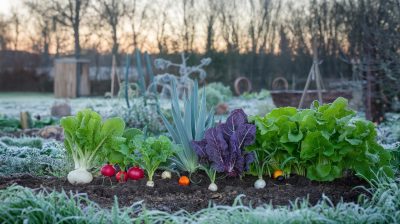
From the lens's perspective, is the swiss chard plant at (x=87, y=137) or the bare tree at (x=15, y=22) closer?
the swiss chard plant at (x=87, y=137)

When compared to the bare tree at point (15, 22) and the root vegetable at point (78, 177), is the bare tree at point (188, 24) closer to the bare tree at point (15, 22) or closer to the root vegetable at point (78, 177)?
the bare tree at point (15, 22)

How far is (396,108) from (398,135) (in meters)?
4.26

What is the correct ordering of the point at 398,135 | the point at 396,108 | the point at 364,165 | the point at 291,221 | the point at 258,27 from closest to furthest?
the point at 291,221
the point at 364,165
the point at 398,135
the point at 396,108
the point at 258,27

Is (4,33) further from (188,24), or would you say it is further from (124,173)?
(124,173)

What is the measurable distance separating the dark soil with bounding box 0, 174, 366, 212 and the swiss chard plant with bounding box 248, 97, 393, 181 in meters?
0.10

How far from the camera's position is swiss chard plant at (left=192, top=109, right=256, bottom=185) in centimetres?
290

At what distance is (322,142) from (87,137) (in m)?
1.35

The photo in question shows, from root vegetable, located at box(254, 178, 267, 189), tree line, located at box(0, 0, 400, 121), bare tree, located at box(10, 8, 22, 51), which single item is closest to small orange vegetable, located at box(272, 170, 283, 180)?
root vegetable, located at box(254, 178, 267, 189)

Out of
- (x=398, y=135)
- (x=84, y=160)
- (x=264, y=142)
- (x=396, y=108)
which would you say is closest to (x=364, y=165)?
(x=264, y=142)

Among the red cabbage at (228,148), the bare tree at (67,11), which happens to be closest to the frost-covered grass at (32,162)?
the red cabbage at (228,148)

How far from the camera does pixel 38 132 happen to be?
7.55 meters

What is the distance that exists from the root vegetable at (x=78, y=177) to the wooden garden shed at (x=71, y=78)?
17175 mm

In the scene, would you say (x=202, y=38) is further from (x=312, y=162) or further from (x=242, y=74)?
(x=312, y=162)

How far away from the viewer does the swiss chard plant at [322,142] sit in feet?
9.18
